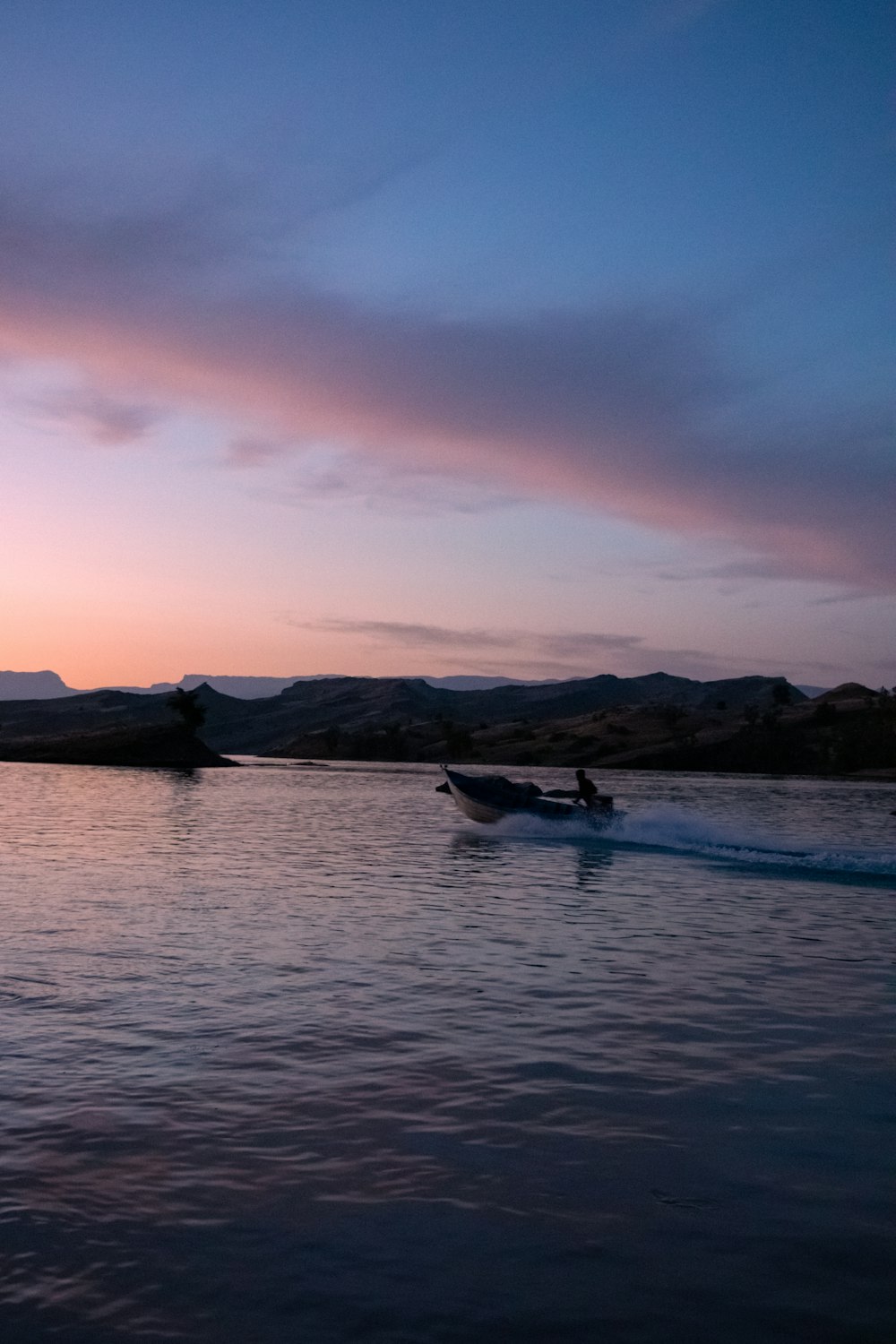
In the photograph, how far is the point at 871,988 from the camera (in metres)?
18.7

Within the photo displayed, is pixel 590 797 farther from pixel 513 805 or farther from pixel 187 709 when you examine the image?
pixel 187 709

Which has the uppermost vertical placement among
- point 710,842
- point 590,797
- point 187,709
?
point 187,709

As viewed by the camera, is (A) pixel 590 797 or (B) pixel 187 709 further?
(B) pixel 187 709

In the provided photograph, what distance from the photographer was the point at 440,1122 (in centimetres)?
1138

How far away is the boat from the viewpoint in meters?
53.4

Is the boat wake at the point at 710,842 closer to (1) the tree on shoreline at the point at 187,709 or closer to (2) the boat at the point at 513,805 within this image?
(2) the boat at the point at 513,805

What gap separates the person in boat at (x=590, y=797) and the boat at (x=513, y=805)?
0.14ft

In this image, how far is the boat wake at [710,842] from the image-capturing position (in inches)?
1570

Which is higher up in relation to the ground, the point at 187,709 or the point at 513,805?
the point at 187,709

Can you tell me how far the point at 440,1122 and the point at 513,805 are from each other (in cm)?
4325

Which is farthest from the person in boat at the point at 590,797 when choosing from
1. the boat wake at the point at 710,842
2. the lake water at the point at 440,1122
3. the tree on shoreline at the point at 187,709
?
the tree on shoreline at the point at 187,709

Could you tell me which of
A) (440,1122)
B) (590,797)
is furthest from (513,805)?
(440,1122)

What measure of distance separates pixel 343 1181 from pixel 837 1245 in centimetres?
414

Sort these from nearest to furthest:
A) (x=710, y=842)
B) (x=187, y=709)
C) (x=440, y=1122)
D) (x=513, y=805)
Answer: (x=440, y=1122) < (x=710, y=842) < (x=513, y=805) < (x=187, y=709)
